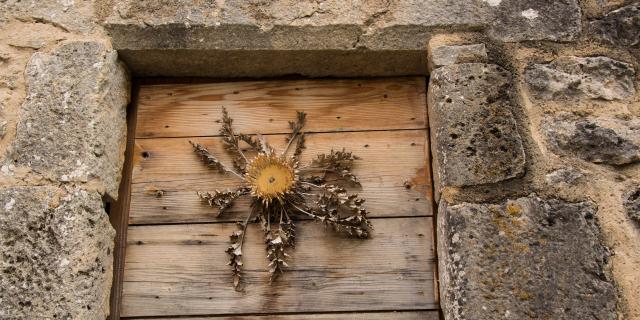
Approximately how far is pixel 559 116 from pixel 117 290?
1.33m

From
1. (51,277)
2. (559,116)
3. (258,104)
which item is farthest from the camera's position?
(258,104)

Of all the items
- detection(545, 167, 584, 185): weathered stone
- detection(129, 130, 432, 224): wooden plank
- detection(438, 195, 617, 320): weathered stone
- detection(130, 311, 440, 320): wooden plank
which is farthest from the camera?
detection(129, 130, 432, 224): wooden plank

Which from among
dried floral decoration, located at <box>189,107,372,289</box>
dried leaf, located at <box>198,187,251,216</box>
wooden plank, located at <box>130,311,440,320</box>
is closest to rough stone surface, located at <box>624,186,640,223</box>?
wooden plank, located at <box>130,311,440,320</box>

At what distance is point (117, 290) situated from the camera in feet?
Result: 5.88

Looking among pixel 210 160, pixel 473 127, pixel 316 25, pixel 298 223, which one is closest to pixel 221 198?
pixel 210 160

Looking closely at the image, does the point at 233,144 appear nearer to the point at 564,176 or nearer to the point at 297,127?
A: the point at 297,127

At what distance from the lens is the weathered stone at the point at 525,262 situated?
152cm

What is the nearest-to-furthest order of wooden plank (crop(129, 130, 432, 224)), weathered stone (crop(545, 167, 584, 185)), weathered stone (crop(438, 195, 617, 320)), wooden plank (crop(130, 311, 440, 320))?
weathered stone (crop(438, 195, 617, 320)) → weathered stone (crop(545, 167, 584, 185)) → wooden plank (crop(130, 311, 440, 320)) → wooden plank (crop(129, 130, 432, 224))

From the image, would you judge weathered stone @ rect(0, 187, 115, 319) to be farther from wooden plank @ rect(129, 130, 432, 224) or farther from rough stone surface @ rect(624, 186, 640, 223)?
rough stone surface @ rect(624, 186, 640, 223)

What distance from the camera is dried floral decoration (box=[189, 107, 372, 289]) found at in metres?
1.78

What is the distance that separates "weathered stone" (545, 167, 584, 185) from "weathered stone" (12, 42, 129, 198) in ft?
3.96

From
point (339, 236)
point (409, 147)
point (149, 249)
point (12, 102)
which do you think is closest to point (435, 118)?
point (409, 147)

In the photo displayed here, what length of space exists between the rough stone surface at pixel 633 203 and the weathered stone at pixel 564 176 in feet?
0.41

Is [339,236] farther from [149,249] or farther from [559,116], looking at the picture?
[559,116]
